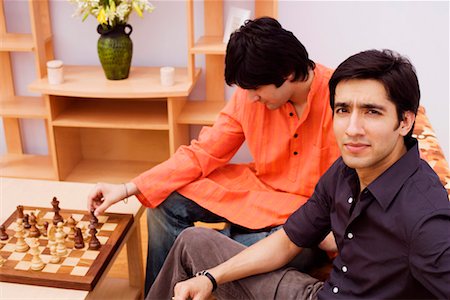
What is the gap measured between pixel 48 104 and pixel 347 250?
1.88 metres

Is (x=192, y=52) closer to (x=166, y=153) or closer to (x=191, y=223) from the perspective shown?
(x=166, y=153)

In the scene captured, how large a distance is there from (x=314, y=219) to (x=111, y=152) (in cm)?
191

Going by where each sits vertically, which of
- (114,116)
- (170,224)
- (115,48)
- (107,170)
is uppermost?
(115,48)

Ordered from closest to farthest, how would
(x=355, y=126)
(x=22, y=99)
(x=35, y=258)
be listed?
(x=355, y=126) < (x=35, y=258) < (x=22, y=99)

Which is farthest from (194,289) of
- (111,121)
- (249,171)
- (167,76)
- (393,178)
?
(111,121)

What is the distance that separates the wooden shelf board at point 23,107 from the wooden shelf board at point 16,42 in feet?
1.03

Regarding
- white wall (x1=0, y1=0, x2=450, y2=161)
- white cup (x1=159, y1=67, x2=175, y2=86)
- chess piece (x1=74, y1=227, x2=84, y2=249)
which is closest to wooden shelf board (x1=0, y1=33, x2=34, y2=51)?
white wall (x1=0, y1=0, x2=450, y2=161)

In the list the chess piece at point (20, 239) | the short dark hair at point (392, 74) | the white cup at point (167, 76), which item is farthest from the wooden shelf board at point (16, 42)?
the short dark hair at point (392, 74)

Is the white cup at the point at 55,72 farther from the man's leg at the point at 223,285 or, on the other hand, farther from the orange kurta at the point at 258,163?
the man's leg at the point at 223,285

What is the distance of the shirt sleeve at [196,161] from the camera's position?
1998mm

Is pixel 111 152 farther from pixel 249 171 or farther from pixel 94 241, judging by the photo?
pixel 94 241

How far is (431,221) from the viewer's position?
1218 millimetres

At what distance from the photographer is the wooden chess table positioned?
63.6 inches

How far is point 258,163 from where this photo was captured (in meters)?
2.06
